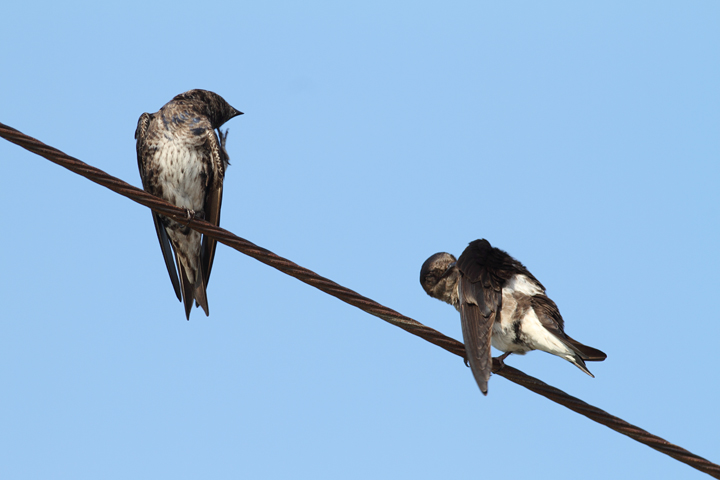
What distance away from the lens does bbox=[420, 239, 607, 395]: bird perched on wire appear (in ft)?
14.3

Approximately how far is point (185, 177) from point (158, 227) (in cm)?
57

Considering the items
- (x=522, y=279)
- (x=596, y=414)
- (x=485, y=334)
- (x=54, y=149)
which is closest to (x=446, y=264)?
(x=522, y=279)

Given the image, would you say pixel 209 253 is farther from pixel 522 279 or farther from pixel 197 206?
pixel 522 279

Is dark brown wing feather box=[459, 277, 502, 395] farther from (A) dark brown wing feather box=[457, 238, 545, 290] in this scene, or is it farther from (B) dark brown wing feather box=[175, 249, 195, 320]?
(B) dark brown wing feather box=[175, 249, 195, 320]

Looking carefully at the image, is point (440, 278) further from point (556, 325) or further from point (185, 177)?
point (185, 177)

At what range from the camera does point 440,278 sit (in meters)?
5.59

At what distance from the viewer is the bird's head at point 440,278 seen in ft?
18.1

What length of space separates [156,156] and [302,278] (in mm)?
2524

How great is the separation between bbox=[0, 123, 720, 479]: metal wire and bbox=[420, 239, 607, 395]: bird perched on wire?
0.44 metres

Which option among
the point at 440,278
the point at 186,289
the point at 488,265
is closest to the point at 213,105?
the point at 186,289

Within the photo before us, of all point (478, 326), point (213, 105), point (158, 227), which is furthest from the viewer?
point (213, 105)

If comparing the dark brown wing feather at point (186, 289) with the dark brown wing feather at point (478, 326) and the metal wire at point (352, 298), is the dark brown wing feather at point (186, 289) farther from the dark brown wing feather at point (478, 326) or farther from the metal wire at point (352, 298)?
the dark brown wing feather at point (478, 326)

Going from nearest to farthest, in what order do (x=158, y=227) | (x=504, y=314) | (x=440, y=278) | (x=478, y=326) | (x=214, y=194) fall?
(x=478, y=326) < (x=504, y=314) < (x=440, y=278) < (x=214, y=194) < (x=158, y=227)

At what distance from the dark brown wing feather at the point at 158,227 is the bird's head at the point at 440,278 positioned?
6.52 ft
